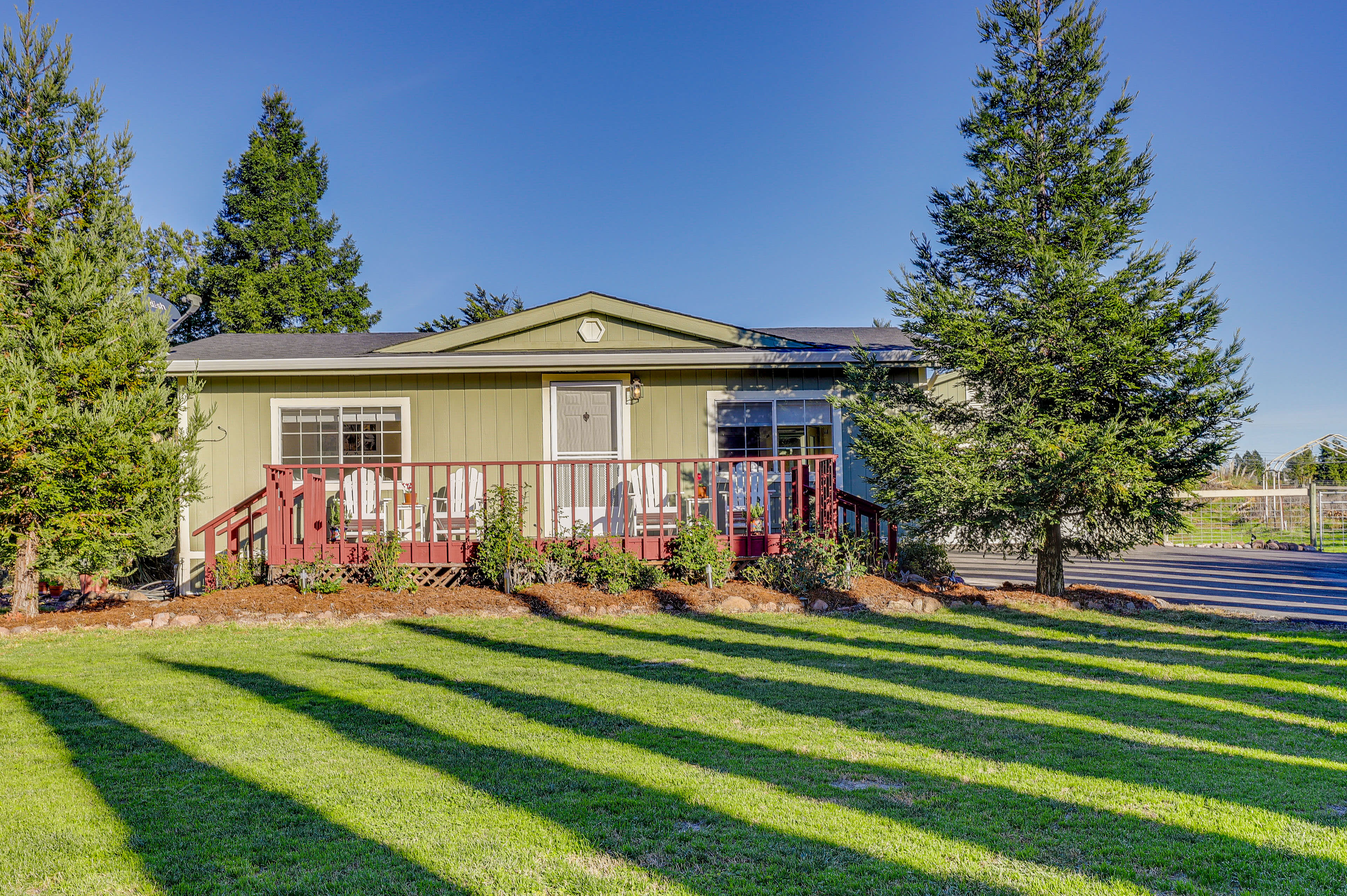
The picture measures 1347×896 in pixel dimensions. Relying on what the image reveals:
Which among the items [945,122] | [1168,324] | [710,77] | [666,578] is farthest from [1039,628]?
[710,77]

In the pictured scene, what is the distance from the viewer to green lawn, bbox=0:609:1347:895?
2.41 m

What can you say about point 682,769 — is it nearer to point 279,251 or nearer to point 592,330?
point 592,330

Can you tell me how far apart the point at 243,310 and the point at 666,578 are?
24650mm

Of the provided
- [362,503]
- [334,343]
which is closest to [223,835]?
[362,503]

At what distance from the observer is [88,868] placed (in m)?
2.44

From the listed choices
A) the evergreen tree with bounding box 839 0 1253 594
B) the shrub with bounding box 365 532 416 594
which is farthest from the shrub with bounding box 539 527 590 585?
the evergreen tree with bounding box 839 0 1253 594

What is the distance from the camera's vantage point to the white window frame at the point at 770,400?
9.84 meters

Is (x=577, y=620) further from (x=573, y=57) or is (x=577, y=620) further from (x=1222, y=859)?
(x=573, y=57)

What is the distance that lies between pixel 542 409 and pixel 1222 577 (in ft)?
30.8

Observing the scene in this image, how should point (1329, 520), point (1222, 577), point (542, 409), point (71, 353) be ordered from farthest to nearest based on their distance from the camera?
point (1329, 520)
point (1222, 577)
point (542, 409)
point (71, 353)

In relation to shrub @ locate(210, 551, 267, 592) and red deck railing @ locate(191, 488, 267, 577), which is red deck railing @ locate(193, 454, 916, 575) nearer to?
red deck railing @ locate(191, 488, 267, 577)

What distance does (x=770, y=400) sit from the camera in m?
9.89

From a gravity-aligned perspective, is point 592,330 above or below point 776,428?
above

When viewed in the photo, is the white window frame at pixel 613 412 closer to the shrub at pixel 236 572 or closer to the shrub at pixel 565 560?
the shrub at pixel 565 560
